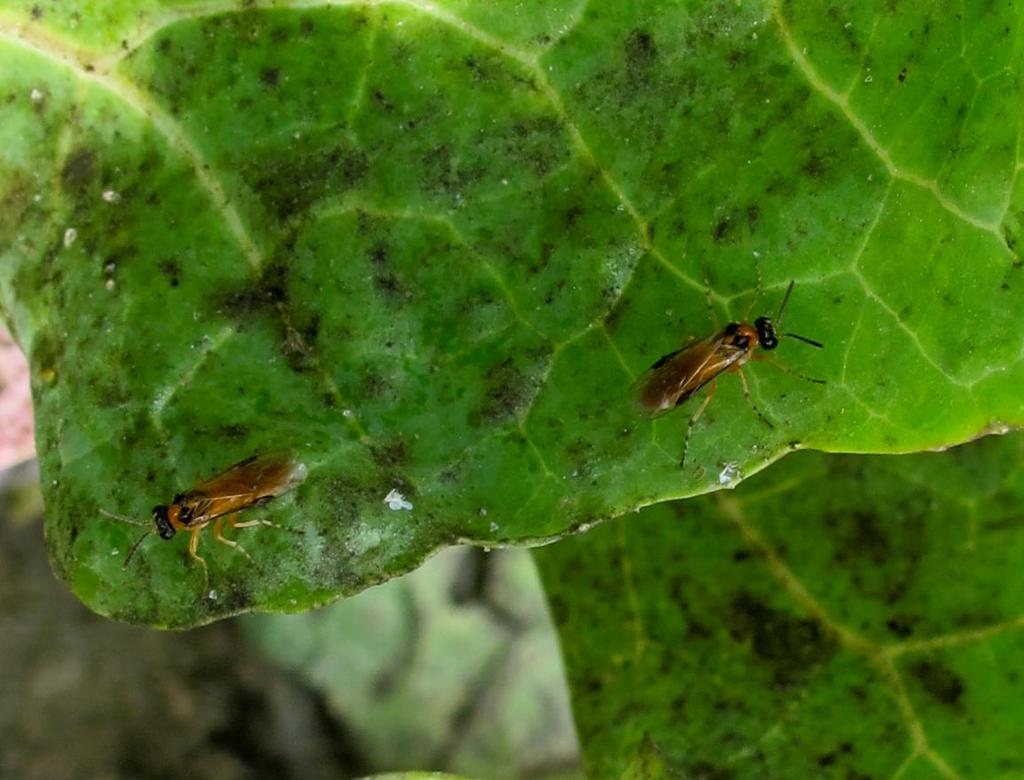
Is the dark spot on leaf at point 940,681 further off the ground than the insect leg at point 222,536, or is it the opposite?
the insect leg at point 222,536

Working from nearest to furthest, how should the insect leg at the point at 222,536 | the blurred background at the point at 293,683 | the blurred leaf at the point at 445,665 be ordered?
the insect leg at the point at 222,536 → the blurred background at the point at 293,683 → the blurred leaf at the point at 445,665

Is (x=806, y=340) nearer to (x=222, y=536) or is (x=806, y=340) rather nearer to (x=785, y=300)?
(x=785, y=300)

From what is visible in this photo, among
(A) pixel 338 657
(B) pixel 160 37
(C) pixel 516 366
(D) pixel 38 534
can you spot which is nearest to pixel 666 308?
(C) pixel 516 366

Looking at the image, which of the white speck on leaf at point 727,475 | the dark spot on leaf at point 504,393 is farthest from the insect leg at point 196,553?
the white speck on leaf at point 727,475

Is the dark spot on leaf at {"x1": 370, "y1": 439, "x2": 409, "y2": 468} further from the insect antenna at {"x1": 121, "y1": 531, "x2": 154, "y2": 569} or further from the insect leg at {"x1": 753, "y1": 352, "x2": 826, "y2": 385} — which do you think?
the insect leg at {"x1": 753, "y1": 352, "x2": 826, "y2": 385}

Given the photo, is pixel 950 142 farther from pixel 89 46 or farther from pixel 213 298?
pixel 89 46

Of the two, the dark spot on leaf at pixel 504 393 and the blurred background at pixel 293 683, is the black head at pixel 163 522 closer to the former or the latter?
the dark spot on leaf at pixel 504 393

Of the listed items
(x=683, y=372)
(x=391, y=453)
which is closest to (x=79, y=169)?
(x=391, y=453)

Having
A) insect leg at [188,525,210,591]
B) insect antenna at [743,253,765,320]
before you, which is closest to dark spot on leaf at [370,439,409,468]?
insect leg at [188,525,210,591]
